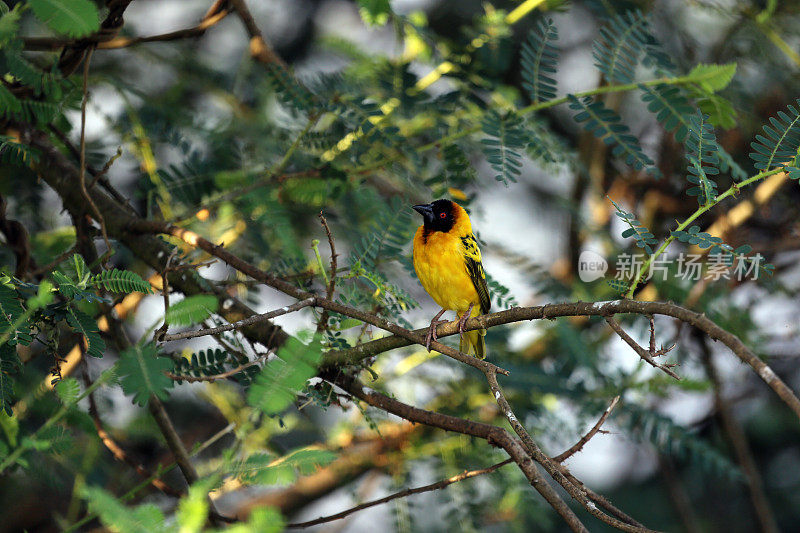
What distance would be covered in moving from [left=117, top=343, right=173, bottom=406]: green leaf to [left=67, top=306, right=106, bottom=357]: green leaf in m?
0.50

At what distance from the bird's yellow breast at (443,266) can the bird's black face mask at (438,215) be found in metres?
0.06

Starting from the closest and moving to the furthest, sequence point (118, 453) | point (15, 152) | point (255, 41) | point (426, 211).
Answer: point (15, 152), point (118, 453), point (255, 41), point (426, 211)

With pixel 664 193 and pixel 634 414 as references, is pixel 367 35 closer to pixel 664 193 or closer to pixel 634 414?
pixel 664 193

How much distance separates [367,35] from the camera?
5.37 m

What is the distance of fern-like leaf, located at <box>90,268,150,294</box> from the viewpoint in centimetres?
185

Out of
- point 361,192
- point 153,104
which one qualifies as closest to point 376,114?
point 361,192

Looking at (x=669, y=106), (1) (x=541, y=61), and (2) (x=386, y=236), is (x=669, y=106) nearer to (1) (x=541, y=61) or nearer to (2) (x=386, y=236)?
(1) (x=541, y=61)

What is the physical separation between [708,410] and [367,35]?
3.53m

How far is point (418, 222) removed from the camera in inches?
160

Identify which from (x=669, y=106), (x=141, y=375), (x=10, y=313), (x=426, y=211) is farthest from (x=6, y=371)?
(x=669, y=106)

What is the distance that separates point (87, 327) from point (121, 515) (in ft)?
3.12

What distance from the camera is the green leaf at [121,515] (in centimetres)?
101
